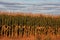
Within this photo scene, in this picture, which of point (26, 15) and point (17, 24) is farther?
point (26, 15)

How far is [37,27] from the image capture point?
1384cm

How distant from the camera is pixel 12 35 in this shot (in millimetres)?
12656

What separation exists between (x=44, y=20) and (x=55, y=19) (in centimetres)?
76

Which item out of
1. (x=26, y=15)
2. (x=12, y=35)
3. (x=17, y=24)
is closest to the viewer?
(x=12, y=35)

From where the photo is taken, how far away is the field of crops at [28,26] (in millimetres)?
12898

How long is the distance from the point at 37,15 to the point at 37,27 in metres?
1.49

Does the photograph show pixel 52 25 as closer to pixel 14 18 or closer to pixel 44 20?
pixel 44 20

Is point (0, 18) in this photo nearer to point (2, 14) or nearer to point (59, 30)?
point (2, 14)

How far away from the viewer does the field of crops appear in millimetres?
12898

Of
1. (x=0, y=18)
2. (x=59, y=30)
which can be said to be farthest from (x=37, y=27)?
(x=0, y=18)

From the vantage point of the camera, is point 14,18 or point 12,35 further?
point 14,18

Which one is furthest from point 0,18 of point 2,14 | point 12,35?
point 12,35

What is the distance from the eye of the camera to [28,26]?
1377 centimetres

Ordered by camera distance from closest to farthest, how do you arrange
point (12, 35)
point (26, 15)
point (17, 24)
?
point (12, 35)
point (17, 24)
point (26, 15)
